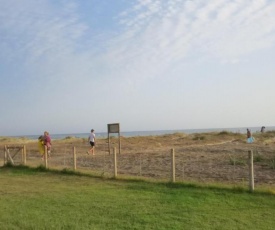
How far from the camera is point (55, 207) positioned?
9.21m

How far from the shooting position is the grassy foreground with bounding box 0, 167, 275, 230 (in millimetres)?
7742

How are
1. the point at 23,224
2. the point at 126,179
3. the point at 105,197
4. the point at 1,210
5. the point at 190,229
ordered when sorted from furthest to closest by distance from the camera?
the point at 126,179 < the point at 105,197 < the point at 1,210 < the point at 23,224 < the point at 190,229

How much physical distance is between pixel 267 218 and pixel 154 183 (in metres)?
4.63

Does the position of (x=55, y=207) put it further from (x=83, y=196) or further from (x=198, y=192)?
(x=198, y=192)

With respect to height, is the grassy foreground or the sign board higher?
the sign board

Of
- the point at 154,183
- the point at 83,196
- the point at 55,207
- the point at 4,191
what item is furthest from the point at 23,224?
the point at 154,183

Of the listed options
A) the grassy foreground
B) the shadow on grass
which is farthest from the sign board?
the grassy foreground

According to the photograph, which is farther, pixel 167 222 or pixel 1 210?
pixel 1 210

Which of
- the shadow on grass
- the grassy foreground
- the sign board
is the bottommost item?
the grassy foreground

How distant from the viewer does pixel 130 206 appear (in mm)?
9148

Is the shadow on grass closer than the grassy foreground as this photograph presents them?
No

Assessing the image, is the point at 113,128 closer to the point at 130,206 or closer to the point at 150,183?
the point at 150,183

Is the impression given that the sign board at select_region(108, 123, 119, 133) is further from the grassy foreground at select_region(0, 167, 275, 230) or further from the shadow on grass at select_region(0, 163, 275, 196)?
the grassy foreground at select_region(0, 167, 275, 230)

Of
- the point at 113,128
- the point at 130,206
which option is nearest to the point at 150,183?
the point at 130,206
